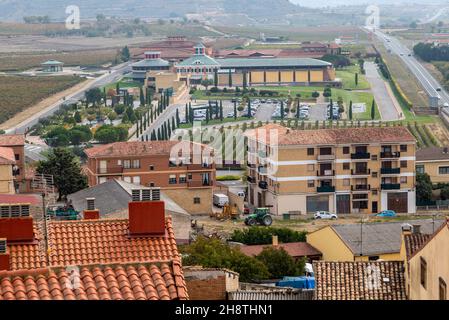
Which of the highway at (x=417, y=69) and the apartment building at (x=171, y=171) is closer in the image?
the apartment building at (x=171, y=171)

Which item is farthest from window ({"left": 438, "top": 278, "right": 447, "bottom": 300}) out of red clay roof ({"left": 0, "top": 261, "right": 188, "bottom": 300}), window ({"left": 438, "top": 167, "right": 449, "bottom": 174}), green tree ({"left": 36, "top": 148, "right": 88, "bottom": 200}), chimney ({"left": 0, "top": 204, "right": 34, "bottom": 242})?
window ({"left": 438, "top": 167, "right": 449, "bottom": 174})

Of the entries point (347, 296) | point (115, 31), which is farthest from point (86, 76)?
point (347, 296)

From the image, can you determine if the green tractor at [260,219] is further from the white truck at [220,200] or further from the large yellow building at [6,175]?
the large yellow building at [6,175]

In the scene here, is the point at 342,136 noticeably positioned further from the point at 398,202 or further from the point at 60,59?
the point at 60,59

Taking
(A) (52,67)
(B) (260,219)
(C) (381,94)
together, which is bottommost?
(A) (52,67)

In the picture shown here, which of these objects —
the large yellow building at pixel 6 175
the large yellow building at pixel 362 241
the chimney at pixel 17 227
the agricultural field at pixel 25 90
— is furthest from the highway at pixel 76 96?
the chimney at pixel 17 227

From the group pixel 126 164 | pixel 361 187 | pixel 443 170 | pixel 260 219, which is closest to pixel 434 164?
pixel 443 170
